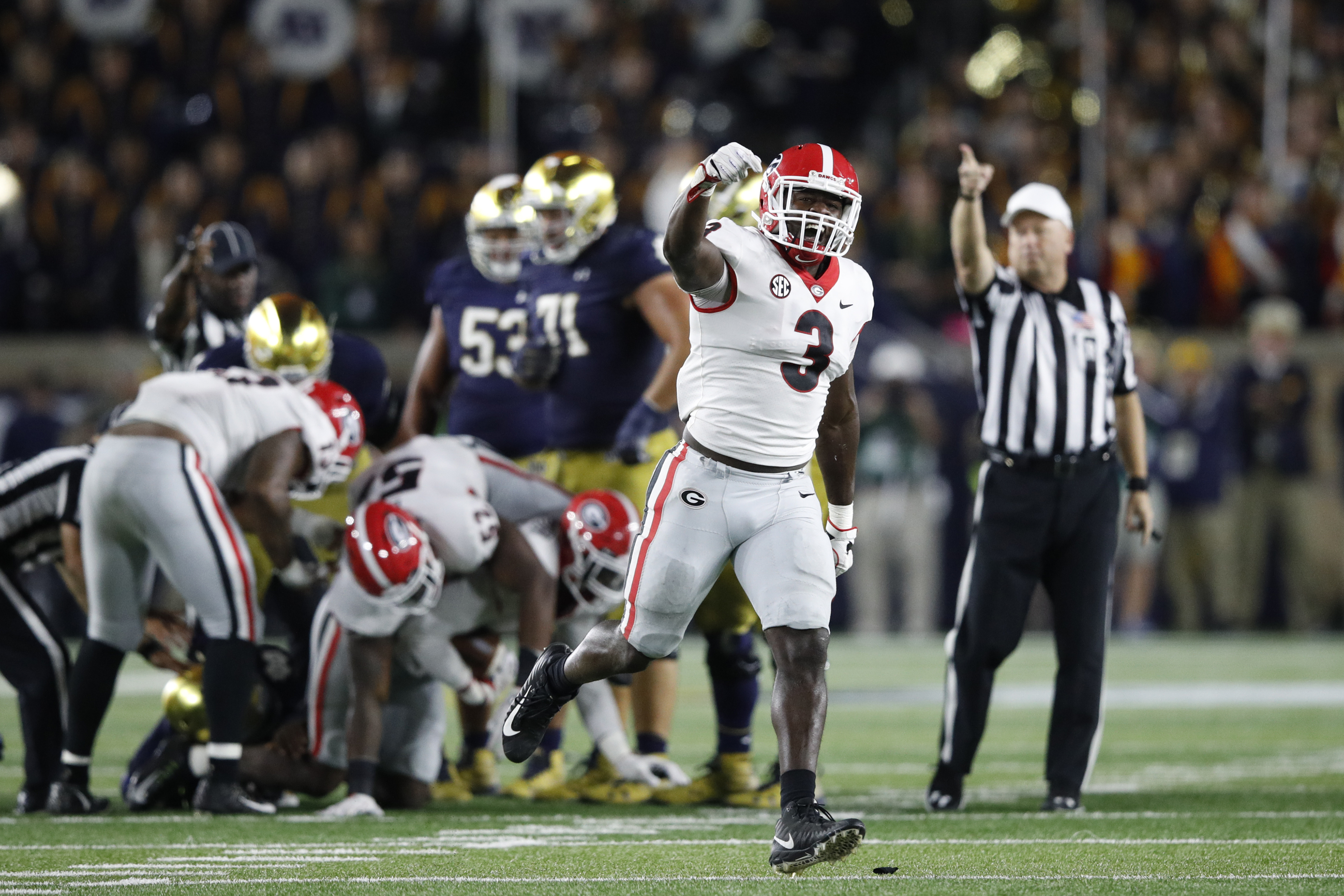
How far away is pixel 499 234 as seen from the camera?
7.02 metres

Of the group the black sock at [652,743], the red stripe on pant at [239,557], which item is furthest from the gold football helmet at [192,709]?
the black sock at [652,743]

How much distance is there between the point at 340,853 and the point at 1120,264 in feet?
32.8

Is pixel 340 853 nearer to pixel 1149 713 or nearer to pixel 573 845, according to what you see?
pixel 573 845

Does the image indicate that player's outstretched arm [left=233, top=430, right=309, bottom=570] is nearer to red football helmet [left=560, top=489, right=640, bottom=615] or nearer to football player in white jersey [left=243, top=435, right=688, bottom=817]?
football player in white jersey [left=243, top=435, right=688, bottom=817]

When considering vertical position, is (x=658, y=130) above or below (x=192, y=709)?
above

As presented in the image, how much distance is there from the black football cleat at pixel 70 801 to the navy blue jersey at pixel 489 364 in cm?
207

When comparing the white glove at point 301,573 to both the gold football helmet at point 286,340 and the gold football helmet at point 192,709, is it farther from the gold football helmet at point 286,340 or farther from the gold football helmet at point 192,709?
the gold football helmet at point 286,340

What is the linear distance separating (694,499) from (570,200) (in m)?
2.41

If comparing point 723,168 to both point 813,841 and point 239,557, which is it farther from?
point 239,557

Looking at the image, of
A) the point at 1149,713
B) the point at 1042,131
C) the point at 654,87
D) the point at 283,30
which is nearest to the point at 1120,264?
the point at 1042,131

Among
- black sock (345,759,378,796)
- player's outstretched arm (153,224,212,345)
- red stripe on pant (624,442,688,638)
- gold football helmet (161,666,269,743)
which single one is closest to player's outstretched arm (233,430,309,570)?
gold football helmet (161,666,269,743)

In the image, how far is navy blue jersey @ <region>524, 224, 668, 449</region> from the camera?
6.75m

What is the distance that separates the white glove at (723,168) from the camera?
419 cm

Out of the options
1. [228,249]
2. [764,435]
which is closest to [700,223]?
[764,435]
